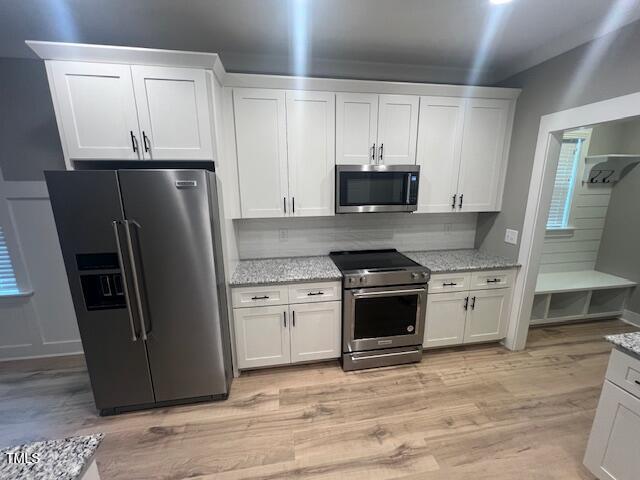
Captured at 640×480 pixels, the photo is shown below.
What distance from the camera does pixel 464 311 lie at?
2.51 metres

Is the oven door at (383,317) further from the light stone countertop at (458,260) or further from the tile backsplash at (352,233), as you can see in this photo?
the tile backsplash at (352,233)

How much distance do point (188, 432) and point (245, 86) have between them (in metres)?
2.62

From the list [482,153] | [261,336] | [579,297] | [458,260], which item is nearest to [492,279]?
[458,260]

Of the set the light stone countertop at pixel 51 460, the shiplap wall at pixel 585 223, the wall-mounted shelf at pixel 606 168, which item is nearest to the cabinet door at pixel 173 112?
the light stone countertop at pixel 51 460

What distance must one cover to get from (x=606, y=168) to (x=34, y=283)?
20.3 feet

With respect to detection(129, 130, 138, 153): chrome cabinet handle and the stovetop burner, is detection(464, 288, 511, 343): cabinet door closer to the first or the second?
the stovetop burner

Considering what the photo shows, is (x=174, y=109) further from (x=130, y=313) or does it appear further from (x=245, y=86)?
(x=130, y=313)

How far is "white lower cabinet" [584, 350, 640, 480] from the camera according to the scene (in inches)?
48.6

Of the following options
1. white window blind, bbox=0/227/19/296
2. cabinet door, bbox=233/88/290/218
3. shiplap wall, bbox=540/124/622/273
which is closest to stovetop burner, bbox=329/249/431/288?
cabinet door, bbox=233/88/290/218

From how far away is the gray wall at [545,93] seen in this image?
1.70m

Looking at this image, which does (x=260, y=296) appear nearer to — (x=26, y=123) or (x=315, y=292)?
(x=315, y=292)

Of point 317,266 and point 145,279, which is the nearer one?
point 145,279

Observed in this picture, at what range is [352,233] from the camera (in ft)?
9.24

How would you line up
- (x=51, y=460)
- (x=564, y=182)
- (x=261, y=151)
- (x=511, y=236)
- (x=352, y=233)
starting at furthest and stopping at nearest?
(x=564, y=182) → (x=352, y=233) → (x=511, y=236) → (x=261, y=151) → (x=51, y=460)
